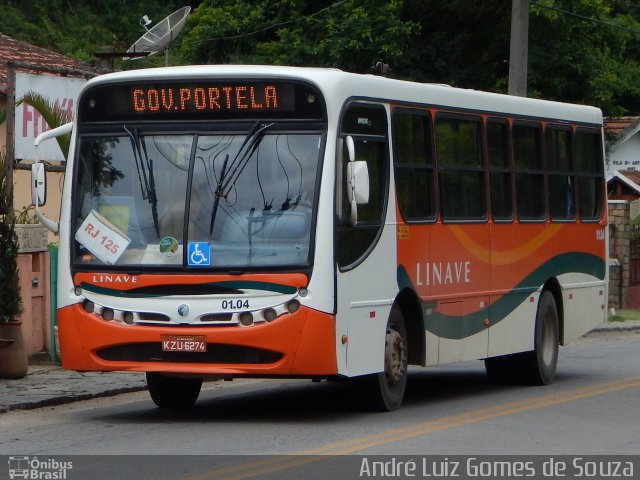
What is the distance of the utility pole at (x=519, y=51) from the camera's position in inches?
984

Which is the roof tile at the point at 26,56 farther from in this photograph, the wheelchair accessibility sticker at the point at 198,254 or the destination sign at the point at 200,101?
the wheelchair accessibility sticker at the point at 198,254

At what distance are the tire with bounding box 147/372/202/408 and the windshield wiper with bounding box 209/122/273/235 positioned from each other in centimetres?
199

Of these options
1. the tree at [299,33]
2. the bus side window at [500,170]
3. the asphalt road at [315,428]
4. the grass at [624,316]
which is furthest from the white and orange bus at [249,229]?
the tree at [299,33]

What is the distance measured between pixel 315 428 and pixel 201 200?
6.46 ft

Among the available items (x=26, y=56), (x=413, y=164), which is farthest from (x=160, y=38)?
(x=413, y=164)

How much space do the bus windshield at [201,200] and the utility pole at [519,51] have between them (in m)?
13.4

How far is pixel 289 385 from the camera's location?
1598 cm

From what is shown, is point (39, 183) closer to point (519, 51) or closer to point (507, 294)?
point (507, 294)

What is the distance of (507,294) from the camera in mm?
15602

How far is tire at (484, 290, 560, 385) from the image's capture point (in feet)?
53.7

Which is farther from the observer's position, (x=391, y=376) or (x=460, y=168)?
(x=460, y=168)
